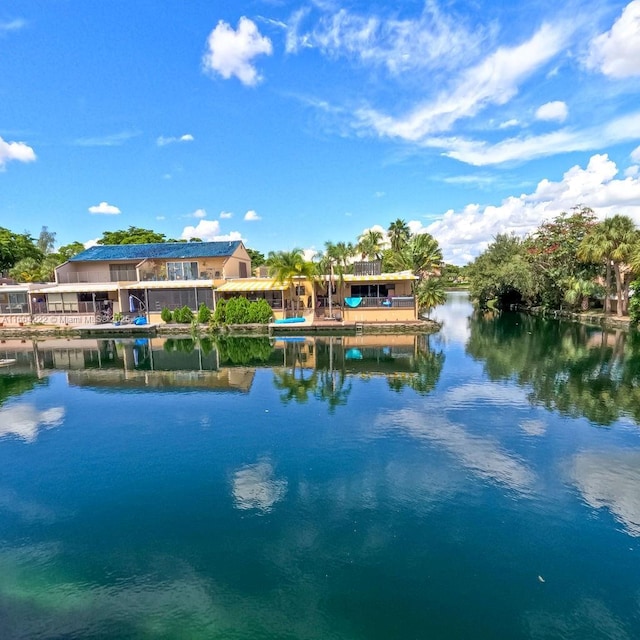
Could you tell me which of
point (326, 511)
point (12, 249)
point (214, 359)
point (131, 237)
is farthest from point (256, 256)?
point (326, 511)

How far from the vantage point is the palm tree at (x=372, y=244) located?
154 feet

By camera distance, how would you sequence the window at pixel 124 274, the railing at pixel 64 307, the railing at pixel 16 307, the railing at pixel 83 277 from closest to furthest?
the railing at pixel 64 307 → the railing at pixel 16 307 → the railing at pixel 83 277 → the window at pixel 124 274

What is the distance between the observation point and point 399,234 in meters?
53.0

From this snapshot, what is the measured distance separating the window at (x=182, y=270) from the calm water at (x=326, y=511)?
21622 millimetres

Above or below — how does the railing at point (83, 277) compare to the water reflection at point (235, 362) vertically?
above

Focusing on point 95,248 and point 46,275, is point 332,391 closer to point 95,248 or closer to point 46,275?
point 95,248

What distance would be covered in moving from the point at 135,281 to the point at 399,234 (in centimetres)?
3221

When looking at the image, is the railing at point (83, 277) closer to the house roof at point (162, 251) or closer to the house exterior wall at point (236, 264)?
the house roof at point (162, 251)

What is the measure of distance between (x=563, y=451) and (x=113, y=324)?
34.8 metres

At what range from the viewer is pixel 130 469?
34.7 ft

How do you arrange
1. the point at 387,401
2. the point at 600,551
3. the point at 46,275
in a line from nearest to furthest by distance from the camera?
1. the point at 600,551
2. the point at 387,401
3. the point at 46,275

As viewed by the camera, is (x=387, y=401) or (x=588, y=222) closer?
(x=387, y=401)

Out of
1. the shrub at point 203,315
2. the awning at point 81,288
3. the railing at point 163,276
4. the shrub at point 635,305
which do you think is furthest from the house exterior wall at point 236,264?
the shrub at point 635,305

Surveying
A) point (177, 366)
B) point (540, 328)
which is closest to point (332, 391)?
point (177, 366)
